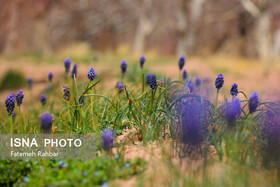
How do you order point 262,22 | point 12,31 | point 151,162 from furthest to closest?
point 12,31
point 262,22
point 151,162

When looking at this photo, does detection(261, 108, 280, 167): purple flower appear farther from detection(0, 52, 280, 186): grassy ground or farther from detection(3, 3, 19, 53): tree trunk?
detection(3, 3, 19, 53): tree trunk

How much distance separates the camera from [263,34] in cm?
1227

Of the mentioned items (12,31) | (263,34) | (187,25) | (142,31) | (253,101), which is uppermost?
(12,31)

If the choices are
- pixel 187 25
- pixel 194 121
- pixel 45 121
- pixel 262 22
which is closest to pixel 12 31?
pixel 187 25

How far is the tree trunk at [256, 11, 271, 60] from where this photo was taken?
12062 mm

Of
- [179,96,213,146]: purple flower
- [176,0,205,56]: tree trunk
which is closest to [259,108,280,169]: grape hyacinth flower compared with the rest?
[179,96,213,146]: purple flower

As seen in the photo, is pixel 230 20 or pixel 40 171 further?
pixel 230 20

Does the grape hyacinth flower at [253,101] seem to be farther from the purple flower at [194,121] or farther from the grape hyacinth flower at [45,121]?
the grape hyacinth flower at [45,121]

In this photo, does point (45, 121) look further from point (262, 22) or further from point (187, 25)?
point (187, 25)

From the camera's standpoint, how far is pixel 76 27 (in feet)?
72.3

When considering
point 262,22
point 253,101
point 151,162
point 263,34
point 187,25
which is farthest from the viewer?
point 187,25

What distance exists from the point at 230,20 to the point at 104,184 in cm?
1697

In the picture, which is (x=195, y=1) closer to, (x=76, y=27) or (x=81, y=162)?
(x=76, y=27)

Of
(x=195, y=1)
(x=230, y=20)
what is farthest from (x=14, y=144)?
(x=230, y=20)
